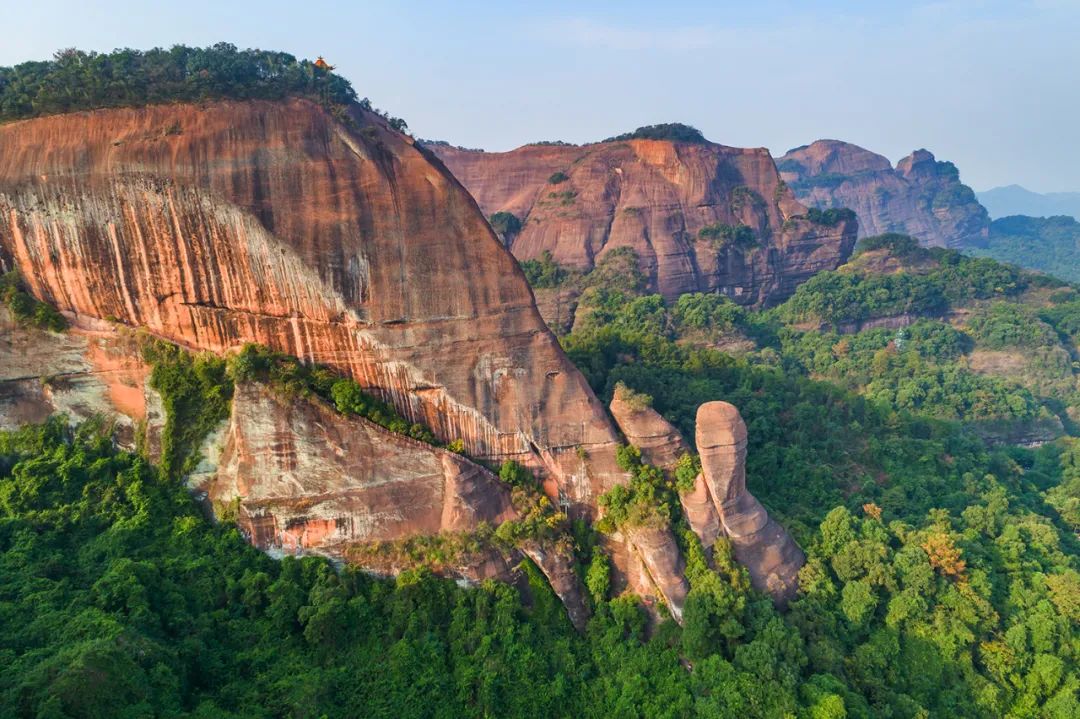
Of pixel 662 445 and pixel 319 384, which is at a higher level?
pixel 319 384

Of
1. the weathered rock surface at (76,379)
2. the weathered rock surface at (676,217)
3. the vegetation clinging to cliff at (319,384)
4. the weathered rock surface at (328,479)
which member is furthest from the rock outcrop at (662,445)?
the weathered rock surface at (676,217)

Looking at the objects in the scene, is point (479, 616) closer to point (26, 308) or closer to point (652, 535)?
point (652, 535)

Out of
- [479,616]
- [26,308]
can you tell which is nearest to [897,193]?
[479,616]

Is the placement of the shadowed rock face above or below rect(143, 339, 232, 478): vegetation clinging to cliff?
below

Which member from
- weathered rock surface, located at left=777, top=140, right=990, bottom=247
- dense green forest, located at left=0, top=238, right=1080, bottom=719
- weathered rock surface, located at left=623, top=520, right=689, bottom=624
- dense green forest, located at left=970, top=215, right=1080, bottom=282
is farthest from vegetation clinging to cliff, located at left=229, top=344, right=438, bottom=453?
dense green forest, located at left=970, top=215, right=1080, bottom=282

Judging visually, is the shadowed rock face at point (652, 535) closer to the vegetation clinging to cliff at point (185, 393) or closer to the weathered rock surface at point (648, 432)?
the weathered rock surface at point (648, 432)

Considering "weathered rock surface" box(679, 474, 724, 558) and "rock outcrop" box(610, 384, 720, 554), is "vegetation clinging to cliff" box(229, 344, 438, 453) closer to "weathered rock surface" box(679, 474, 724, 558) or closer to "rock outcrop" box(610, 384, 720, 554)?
"rock outcrop" box(610, 384, 720, 554)
